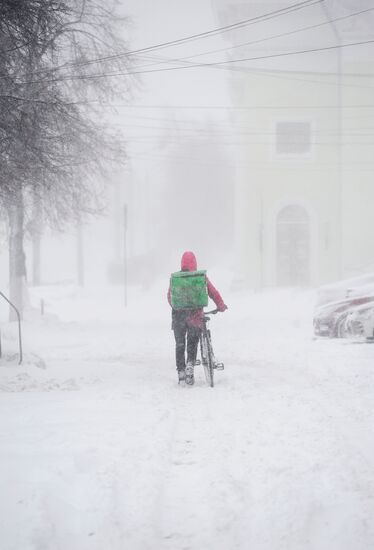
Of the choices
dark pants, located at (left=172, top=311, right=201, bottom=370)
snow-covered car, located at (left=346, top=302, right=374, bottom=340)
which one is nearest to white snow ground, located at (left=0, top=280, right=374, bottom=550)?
dark pants, located at (left=172, top=311, right=201, bottom=370)

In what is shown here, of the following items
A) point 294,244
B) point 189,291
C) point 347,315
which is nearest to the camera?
point 189,291

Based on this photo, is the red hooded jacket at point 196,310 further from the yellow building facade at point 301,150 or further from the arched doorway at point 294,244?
the arched doorway at point 294,244

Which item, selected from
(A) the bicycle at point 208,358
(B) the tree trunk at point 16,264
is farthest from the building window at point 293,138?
(A) the bicycle at point 208,358

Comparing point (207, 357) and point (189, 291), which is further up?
point (189, 291)

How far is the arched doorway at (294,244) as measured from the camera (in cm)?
2627

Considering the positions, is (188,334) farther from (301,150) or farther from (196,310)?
(301,150)

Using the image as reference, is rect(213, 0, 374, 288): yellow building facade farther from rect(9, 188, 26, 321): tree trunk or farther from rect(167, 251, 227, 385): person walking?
rect(167, 251, 227, 385): person walking

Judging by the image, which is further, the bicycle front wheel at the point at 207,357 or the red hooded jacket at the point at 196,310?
the red hooded jacket at the point at 196,310

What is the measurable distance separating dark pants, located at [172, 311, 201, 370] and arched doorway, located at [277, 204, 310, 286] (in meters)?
19.5

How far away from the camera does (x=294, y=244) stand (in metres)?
Result: 26.3

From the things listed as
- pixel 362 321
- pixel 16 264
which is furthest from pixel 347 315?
pixel 16 264

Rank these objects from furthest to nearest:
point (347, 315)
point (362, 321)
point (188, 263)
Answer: point (347, 315)
point (362, 321)
point (188, 263)

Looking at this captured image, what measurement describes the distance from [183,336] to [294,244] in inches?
776

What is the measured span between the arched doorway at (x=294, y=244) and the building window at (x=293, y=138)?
8.62 ft
